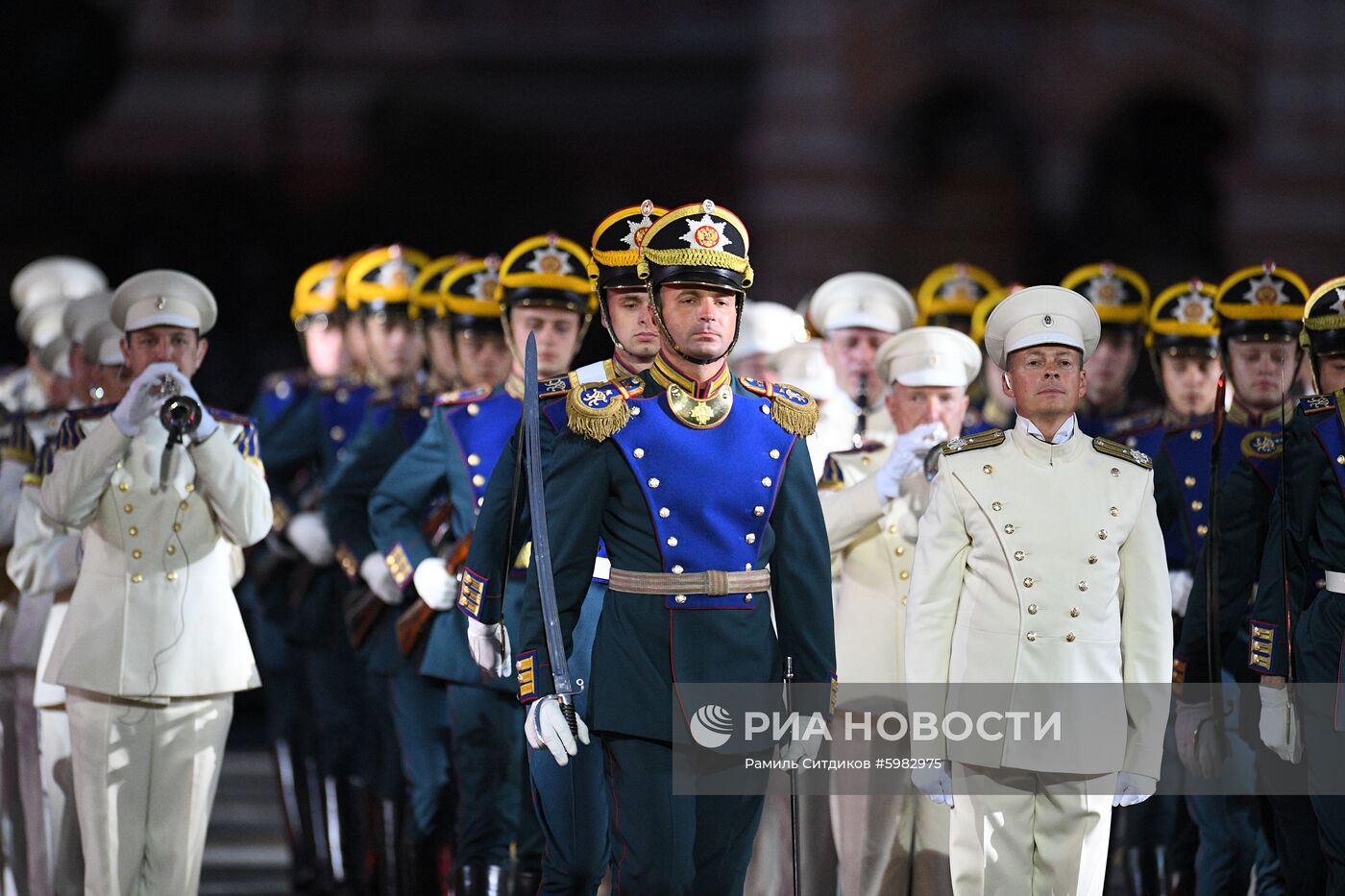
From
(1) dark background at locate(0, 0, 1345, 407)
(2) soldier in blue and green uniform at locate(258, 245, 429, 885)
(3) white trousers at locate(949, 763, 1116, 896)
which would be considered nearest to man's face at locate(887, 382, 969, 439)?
(3) white trousers at locate(949, 763, 1116, 896)

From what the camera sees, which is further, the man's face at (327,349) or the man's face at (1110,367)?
the man's face at (327,349)

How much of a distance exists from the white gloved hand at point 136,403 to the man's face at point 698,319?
1.46 m

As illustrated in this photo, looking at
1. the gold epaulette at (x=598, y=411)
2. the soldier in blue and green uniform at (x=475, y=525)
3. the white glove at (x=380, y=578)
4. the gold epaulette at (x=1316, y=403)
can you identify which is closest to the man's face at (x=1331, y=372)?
the gold epaulette at (x=1316, y=403)

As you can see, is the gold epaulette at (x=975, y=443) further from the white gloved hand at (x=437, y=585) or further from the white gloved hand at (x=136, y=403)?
the white gloved hand at (x=136, y=403)

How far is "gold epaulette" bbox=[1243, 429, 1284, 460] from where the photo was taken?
17.1 feet

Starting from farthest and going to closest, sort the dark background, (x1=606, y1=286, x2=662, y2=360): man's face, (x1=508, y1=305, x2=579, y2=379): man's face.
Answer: the dark background → (x1=508, y1=305, x2=579, y2=379): man's face → (x1=606, y1=286, x2=662, y2=360): man's face

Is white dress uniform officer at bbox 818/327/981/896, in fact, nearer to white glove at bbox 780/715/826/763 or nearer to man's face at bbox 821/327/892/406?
man's face at bbox 821/327/892/406

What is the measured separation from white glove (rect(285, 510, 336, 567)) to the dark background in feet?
11.9

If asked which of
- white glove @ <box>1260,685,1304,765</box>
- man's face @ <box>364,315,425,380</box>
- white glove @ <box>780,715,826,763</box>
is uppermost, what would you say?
man's face @ <box>364,315,425,380</box>

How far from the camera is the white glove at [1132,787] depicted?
175 inches

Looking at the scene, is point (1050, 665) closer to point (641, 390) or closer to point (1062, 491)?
point (1062, 491)

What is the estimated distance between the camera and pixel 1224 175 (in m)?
10.6

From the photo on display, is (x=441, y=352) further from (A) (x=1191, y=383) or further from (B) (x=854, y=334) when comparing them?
(A) (x=1191, y=383)

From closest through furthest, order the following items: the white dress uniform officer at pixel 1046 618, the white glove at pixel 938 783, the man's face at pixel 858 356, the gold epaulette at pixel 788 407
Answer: the gold epaulette at pixel 788 407, the white dress uniform officer at pixel 1046 618, the white glove at pixel 938 783, the man's face at pixel 858 356
